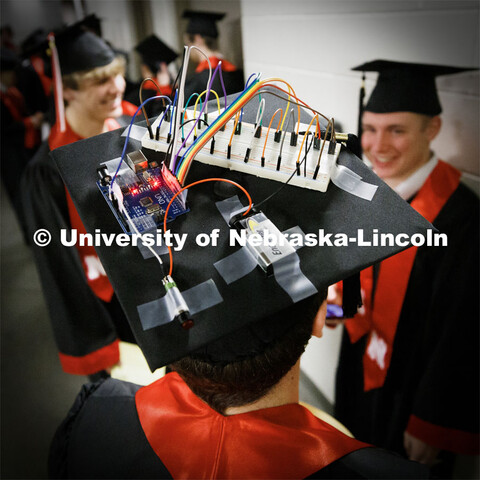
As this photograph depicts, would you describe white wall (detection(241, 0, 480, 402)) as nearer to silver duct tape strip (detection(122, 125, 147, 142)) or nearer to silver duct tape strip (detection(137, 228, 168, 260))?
silver duct tape strip (detection(122, 125, 147, 142))

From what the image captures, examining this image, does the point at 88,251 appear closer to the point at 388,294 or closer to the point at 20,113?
the point at 388,294

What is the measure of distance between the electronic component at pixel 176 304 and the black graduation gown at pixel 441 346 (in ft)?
3.60

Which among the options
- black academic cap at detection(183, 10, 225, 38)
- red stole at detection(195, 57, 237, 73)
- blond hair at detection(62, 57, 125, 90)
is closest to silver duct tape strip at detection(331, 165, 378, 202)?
blond hair at detection(62, 57, 125, 90)

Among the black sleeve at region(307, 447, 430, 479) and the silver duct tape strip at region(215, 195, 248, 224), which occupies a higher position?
the silver duct tape strip at region(215, 195, 248, 224)

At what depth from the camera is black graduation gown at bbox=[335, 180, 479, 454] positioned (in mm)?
1352

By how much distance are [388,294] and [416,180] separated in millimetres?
502

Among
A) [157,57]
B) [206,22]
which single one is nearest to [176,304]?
[206,22]

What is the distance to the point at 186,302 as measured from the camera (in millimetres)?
746

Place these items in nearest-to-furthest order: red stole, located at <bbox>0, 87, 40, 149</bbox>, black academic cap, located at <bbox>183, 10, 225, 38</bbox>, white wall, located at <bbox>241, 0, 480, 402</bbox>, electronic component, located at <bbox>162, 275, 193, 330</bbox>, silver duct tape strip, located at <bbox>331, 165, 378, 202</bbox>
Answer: electronic component, located at <bbox>162, 275, 193, 330</bbox>, silver duct tape strip, located at <bbox>331, 165, 378, 202</bbox>, white wall, located at <bbox>241, 0, 480, 402</bbox>, black academic cap, located at <bbox>183, 10, 225, 38</bbox>, red stole, located at <bbox>0, 87, 40, 149</bbox>

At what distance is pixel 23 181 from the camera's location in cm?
205

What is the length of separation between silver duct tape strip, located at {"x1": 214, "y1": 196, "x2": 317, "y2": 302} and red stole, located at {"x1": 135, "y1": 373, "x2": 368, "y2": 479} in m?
0.43

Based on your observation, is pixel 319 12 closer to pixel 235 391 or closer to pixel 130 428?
pixel 235 391

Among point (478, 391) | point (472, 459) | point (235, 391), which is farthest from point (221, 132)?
point (472, 459)

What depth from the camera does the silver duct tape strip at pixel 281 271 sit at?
765mm
